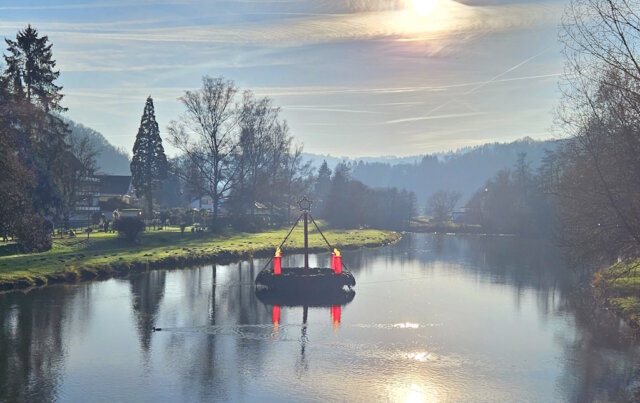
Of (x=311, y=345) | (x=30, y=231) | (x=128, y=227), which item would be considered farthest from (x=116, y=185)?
(x=311, y=345)

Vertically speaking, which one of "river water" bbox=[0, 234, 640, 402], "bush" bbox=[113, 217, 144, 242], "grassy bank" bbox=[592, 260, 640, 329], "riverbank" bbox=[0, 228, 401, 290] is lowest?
"river water" bbox=[0, 234, 640, 402]

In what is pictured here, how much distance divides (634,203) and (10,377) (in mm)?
22101

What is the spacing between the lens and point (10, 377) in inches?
801

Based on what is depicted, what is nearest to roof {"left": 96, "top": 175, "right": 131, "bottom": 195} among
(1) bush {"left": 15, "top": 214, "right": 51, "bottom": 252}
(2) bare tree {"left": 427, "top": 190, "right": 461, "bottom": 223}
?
(2) bare tree {"left": 427, "top": 190, "right": 461, "bottom": 223}

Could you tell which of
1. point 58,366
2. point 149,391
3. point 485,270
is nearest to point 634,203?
point 149,391

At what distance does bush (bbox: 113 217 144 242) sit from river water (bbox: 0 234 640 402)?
13.6 m

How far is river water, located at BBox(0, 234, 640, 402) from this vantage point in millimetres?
19906

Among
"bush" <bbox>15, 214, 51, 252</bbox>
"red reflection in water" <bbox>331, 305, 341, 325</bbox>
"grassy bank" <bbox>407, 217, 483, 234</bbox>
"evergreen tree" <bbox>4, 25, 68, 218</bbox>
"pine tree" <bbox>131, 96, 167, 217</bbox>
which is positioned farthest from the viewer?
"grassy bank" <bbox>407, 217, 483, 234</bbox>

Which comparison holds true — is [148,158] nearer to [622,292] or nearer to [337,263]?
[337,263]

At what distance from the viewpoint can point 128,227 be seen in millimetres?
54844

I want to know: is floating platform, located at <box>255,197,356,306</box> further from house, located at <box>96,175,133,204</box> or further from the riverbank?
house, located at <box>96,175,133,204</box>

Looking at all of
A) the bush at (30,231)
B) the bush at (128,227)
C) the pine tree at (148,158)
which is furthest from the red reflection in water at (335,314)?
the pine tree at (148,158)

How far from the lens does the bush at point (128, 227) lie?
54938 millimetres

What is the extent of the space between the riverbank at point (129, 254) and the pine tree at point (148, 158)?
1436cm
